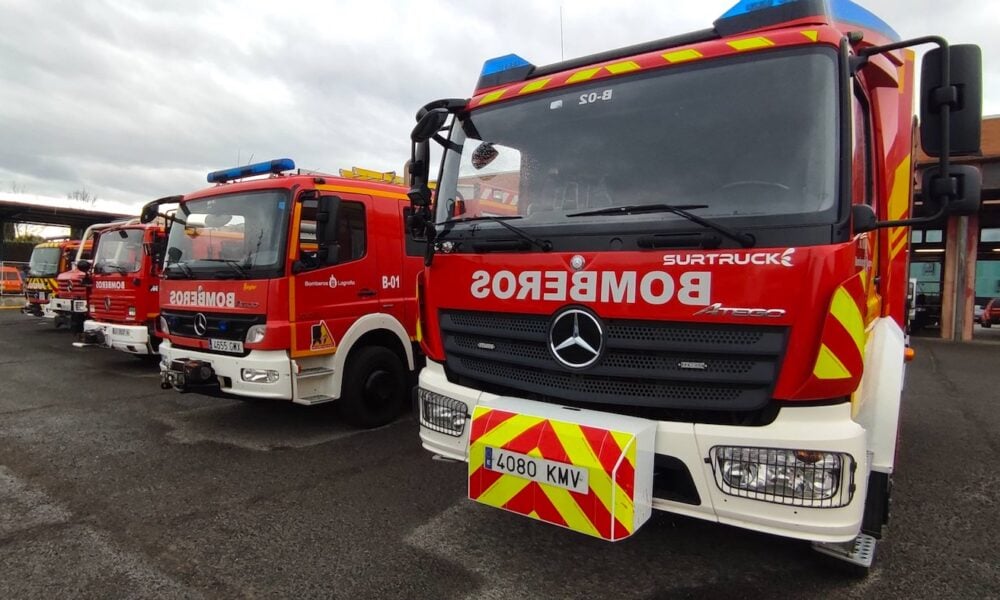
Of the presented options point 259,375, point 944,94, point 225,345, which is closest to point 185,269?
point 225,345

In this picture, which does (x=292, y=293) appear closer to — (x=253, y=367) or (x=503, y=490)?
(x=253, y=367)

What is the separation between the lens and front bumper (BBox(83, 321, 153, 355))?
781cm

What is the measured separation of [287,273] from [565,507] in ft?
11.0

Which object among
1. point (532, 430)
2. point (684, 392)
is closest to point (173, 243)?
point (532, 430)

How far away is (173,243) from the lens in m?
5.65

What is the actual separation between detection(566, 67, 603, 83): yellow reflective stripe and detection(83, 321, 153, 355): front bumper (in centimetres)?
739

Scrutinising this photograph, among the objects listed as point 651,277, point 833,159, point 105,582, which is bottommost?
point 105,582

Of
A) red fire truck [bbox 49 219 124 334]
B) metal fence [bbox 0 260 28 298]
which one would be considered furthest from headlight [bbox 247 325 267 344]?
metal fence [bbox 0 260 28 298]

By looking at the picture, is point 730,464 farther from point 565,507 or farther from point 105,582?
point 105,582

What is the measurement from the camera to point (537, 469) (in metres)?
2.38

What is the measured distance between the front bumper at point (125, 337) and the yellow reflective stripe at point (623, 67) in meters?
7.61

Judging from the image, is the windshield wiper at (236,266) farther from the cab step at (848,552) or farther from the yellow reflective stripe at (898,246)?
the yellow reflective stripe at (898,246)

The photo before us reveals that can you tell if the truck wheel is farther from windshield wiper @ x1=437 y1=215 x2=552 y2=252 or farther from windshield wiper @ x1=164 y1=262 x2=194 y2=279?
windshield wiper @ x1=437 y1=215 x2=552 y2=252

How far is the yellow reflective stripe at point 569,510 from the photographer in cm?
228
